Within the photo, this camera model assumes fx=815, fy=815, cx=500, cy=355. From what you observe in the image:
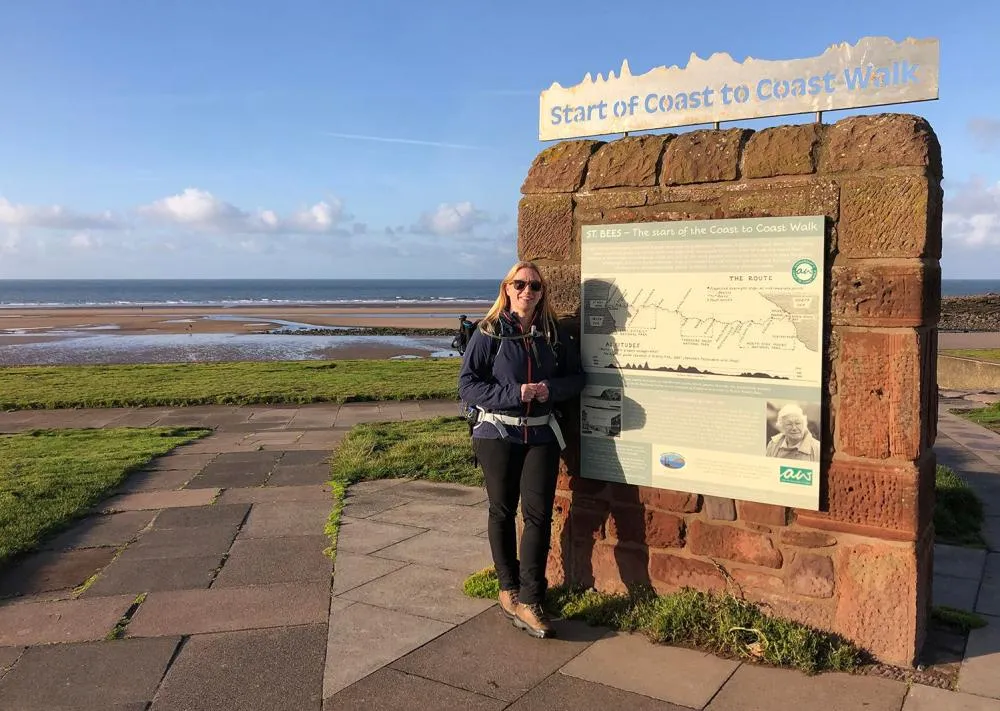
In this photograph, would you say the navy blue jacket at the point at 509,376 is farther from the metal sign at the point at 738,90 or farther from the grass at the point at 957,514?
the grass at the point at 957,514

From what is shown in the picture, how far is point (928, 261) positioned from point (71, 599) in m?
4.87

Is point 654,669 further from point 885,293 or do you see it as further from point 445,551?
point 445,551

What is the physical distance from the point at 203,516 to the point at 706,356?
434 centimetres

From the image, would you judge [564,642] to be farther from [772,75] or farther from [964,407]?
[964,407]

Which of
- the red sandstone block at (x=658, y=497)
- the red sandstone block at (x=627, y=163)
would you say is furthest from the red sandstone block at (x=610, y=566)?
the red sandstone block at (x=627, y=163)

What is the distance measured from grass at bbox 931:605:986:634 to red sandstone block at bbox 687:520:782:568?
39.8 inches

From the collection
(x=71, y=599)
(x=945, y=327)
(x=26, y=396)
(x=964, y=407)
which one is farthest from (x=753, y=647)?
(x=945, y=327)

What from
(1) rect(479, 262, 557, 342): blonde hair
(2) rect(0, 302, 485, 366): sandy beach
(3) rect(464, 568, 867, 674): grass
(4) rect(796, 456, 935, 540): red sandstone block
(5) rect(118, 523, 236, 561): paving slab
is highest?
(1) rect(479, 262, 557, 342): blonde hair

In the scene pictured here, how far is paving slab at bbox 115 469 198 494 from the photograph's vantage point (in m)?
7.45

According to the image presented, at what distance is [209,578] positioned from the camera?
5.02m

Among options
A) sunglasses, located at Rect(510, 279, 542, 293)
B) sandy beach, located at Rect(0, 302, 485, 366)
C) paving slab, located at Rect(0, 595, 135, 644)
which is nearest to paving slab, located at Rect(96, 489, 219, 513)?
paving slab, located at Rect(0, 595, 135, 644)

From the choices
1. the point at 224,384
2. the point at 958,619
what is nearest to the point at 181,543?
the point at 958,619

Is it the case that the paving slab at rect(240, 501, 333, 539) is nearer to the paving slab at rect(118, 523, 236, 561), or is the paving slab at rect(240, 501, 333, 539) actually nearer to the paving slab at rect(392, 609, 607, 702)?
the paving slab at rect(118, 523, 236, 561)

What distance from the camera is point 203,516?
21.3 ft
